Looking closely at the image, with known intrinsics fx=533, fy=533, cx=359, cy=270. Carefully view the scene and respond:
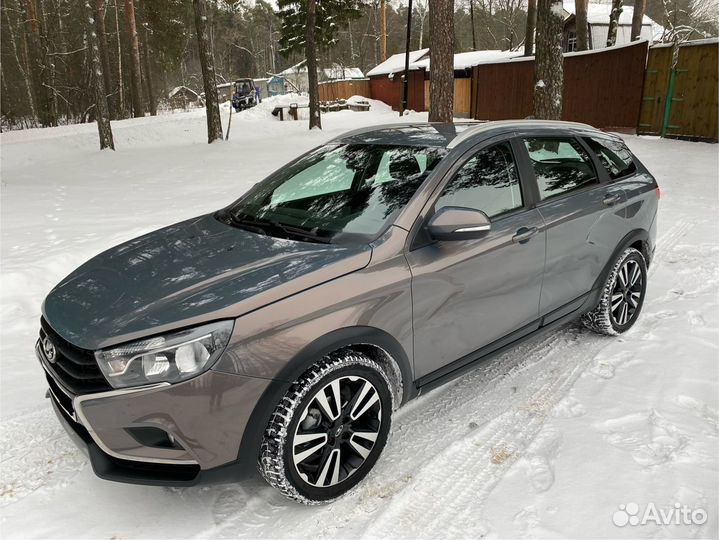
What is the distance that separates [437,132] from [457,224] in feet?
3.10

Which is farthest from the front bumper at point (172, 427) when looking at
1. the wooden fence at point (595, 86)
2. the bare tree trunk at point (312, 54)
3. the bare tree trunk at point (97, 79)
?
the bare tree trunk at point (312, 54)

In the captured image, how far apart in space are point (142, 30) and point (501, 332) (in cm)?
3331

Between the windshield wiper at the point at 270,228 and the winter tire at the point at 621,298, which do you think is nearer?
the windshield wiper at the point at 270,228

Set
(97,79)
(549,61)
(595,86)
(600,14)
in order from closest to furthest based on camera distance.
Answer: (549,61)
(97,79)
(595,86)
(600,14)

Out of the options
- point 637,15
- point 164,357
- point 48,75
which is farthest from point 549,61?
point 48,75

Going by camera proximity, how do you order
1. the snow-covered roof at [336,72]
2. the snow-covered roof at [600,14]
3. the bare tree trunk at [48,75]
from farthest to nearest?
the snow-covered roof at [336,72]
the snow-covered roof at [600,14]
the bare tree trunk at [48,75]

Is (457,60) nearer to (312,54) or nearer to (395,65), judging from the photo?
(395,65)

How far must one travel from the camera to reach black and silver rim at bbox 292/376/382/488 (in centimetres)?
233

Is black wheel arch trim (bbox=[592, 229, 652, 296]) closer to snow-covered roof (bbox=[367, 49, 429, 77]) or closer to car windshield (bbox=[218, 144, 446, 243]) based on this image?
car windshield (bbox=[218, 144, 446, 243])

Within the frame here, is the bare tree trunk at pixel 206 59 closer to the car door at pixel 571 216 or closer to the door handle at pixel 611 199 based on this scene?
the car door at pixel 571 216

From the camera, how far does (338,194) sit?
10.2ft

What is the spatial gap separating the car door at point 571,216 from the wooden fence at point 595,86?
12.1 metres

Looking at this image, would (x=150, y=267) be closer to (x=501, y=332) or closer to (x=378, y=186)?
(x=378, y=186)

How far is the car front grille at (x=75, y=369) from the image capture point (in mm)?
2119
